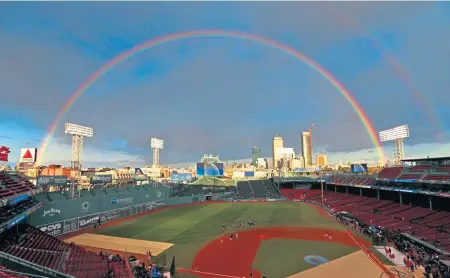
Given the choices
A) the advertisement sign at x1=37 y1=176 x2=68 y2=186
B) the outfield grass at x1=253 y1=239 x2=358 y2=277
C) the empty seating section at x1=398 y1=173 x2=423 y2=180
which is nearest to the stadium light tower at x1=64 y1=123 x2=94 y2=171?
the advertisement sign at x1=37 y1=176 x2=68 y2=186

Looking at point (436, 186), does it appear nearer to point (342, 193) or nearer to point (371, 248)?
point (371, 248)

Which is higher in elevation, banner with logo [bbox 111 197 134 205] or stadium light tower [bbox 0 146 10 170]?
stadium light tower [bbox 0 146 10 170]

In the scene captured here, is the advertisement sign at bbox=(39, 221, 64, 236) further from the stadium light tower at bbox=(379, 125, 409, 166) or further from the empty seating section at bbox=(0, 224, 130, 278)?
the stadium light tower at bbox=(379, 125, 409, 166)

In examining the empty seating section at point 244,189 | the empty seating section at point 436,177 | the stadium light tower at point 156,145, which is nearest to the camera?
the empty seating section at point 436,177

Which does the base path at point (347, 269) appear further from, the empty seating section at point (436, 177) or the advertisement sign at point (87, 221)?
the advertisement sign at point (87, 221)

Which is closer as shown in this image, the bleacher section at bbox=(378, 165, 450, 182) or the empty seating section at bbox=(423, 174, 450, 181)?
the empty seating section at bbox=(423, 174, 450, 181)

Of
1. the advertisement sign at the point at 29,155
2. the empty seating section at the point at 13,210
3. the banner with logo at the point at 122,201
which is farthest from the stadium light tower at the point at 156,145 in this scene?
the empty seating section at the point at 13,210

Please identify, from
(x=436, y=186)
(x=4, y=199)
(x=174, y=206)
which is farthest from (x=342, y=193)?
(x=4, y=199)
